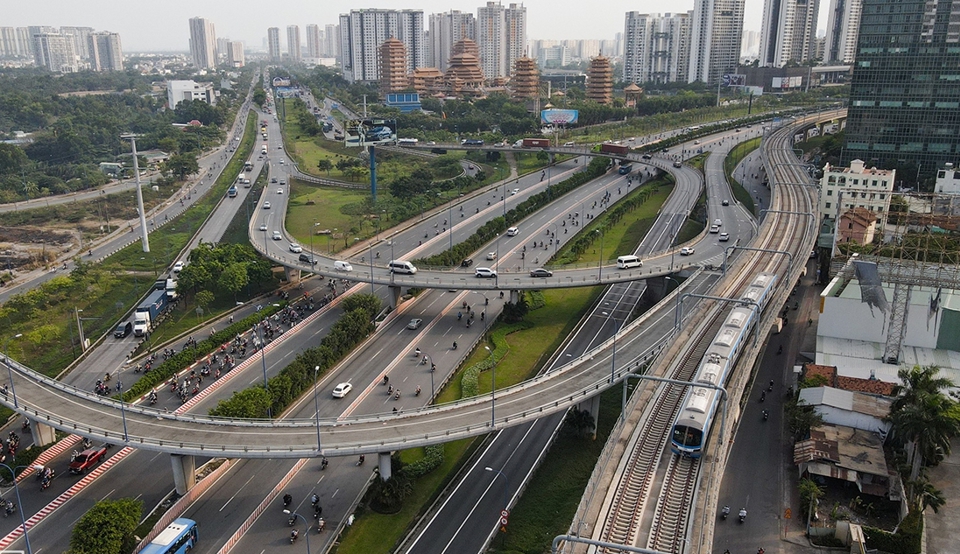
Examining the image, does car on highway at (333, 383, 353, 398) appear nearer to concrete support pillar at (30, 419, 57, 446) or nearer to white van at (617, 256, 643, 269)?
concrete support pillar at (30, 419, 57, 446)

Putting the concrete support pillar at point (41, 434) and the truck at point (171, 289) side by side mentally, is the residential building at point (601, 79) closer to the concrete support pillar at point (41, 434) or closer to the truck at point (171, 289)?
the truck at point (171, 289)

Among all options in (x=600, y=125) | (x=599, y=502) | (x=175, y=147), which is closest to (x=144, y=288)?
(x=599, y=502)

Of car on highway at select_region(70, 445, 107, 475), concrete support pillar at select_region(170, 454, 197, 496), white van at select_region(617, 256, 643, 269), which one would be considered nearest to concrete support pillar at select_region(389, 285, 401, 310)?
white van at select_region(617, 256, 643, 269)

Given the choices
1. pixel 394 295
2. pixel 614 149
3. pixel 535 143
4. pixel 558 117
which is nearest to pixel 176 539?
pixel 394 295

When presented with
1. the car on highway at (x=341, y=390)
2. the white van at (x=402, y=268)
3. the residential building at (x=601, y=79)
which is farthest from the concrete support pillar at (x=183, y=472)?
the residential building at (x=601, y=79)

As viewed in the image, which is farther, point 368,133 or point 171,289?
point 368,133

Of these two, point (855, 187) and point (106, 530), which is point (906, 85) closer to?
point (855, 187)
